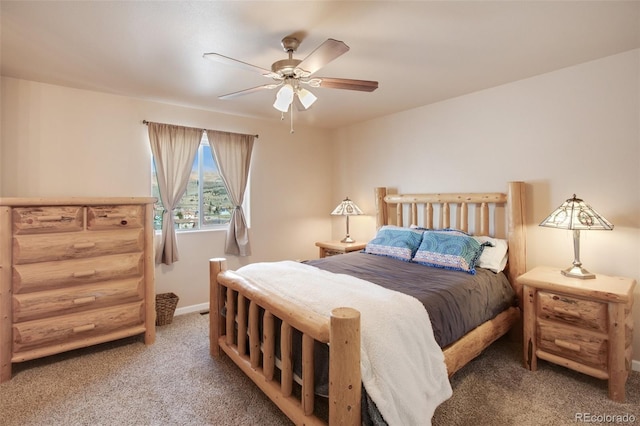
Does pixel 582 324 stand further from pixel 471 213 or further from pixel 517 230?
pixel 471 213

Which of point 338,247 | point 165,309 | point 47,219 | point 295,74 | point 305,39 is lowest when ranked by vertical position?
point 165,309

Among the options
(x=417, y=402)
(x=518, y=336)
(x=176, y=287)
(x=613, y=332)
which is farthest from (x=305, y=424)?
(x=176, y=287)

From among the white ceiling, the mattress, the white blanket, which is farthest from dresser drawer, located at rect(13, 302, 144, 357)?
the white ceiling

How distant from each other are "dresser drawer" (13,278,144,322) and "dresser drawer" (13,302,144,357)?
0.05 meters

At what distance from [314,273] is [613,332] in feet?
6.46

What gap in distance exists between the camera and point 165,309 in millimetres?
3238

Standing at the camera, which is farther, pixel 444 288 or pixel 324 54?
pixel 444 288

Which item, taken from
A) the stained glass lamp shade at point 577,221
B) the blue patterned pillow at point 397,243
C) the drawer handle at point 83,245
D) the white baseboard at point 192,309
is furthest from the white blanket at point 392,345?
the white baseboard at point 192,309

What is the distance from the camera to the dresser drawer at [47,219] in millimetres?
2291

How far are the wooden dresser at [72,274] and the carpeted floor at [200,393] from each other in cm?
23

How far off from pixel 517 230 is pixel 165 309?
3488 mm

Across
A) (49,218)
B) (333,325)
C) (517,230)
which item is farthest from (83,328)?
(517,230)

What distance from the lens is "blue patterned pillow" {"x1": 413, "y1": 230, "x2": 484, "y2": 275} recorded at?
263 centimetres

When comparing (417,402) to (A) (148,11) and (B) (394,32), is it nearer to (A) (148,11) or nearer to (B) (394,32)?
(B) (394,32)
